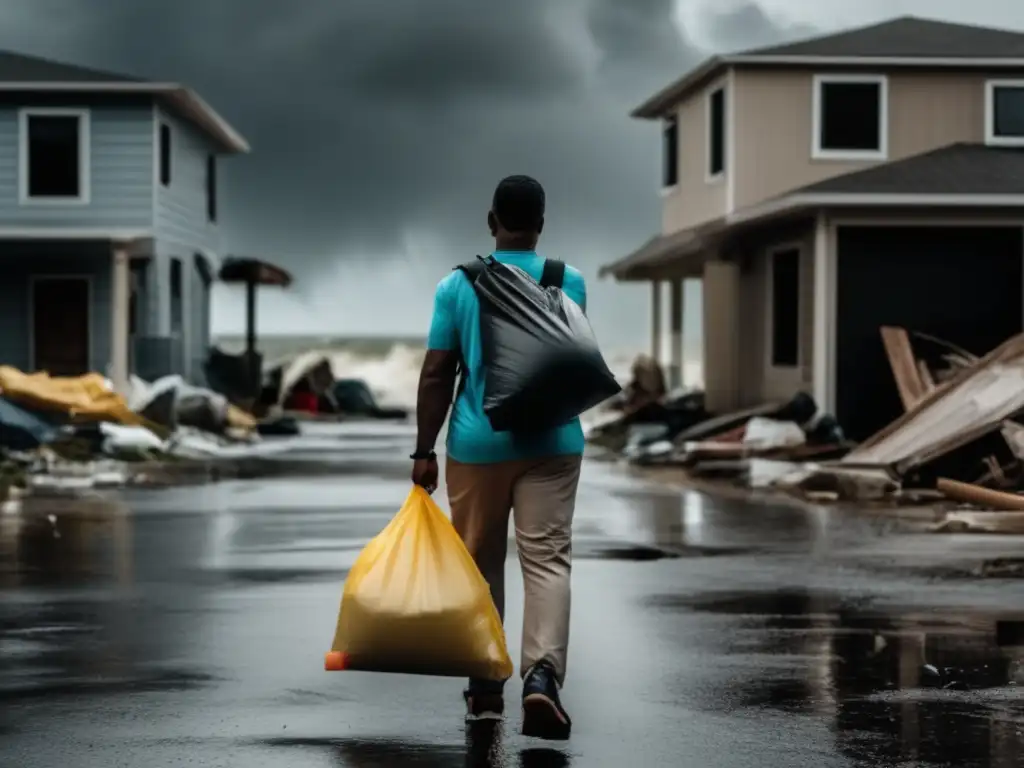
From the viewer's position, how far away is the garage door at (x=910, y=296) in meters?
25.4

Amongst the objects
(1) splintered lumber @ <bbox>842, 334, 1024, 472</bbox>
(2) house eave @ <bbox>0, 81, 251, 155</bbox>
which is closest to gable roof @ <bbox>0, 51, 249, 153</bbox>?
(2) house eave @ <bbox>0, 81, 251, 155</bbox>

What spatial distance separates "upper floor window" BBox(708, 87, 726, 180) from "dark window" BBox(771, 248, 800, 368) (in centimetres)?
306

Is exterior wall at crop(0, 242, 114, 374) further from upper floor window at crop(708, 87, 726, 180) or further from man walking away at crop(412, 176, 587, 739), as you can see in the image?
man walking away at crop(412, 176, 587, 739)

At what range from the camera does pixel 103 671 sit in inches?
323

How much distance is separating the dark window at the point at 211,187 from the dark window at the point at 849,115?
16.2m

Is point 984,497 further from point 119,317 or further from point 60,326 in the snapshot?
point 60,326

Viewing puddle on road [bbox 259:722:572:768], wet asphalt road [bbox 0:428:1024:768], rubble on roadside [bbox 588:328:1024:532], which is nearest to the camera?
puddle on road [bbox 259:722:572:768]

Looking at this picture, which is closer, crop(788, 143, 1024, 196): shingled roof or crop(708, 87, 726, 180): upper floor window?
crop(788, 143, 1024, 196): shingled roof

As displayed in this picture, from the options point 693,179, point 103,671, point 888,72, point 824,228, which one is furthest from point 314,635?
point 693,179

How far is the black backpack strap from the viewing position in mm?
6992

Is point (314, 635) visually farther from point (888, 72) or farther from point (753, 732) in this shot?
point (888, 72)

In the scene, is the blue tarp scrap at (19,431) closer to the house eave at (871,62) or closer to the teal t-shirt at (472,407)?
the house eave at (871,62)

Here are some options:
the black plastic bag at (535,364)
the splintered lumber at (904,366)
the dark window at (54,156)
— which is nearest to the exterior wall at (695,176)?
the splintered lumber at (904,366)

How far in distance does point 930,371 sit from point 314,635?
56.6 ft
